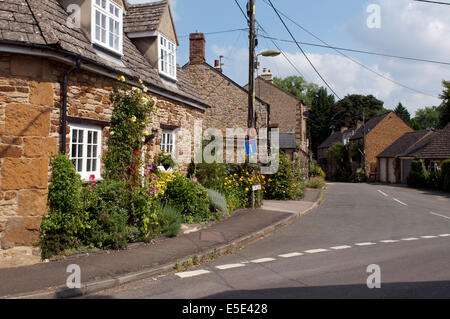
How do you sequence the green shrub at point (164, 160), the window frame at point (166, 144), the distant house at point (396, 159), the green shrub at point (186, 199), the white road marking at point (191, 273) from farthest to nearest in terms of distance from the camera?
the distant house at point (396, 159), the window frame at point (166, 144), the green shrub at point (164, 160), the green shrub at point (186, 199), the white road marking at point (191, 273)

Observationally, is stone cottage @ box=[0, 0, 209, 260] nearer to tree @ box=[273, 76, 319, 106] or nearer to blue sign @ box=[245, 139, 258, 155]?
blue sign @ box=[245, 139, 258, 155]

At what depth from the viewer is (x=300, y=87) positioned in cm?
8144

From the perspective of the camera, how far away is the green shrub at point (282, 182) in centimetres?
1805

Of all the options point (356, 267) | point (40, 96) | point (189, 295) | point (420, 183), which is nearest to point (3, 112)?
point (40, 96)

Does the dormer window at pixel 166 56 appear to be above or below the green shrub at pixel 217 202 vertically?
above

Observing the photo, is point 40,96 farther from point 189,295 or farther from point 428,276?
point 428,276

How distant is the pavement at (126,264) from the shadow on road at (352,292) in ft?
5.90

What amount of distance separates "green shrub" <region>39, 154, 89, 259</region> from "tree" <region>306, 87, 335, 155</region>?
7500 cm

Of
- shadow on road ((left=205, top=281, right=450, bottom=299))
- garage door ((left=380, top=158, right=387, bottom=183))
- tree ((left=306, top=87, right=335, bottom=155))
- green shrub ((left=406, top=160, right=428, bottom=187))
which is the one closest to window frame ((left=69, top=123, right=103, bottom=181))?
shadow on road ((left=205, top=281, right=450, bottom=299))

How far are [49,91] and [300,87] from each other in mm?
77753

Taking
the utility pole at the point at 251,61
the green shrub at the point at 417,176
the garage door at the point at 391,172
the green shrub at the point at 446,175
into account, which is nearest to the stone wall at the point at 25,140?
the utility pole at the point at 251,61

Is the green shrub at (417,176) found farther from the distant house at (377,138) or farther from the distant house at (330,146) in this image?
the distant house at (330,146)

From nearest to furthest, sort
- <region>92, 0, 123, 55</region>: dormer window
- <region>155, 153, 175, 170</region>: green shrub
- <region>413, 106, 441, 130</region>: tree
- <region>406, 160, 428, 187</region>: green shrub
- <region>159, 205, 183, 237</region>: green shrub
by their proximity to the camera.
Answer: <region>159, 205, 183, 237</region>: green shrub
<region>92, 0, 123, 55</region>: dormer window
<region>155, 153, 175, 170</region>: green shrub
<region>406, 160, 428, 187</region>: green shrub
<region>413, 106, 441, 130</region>: tree

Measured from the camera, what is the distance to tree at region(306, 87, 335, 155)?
78.8m
